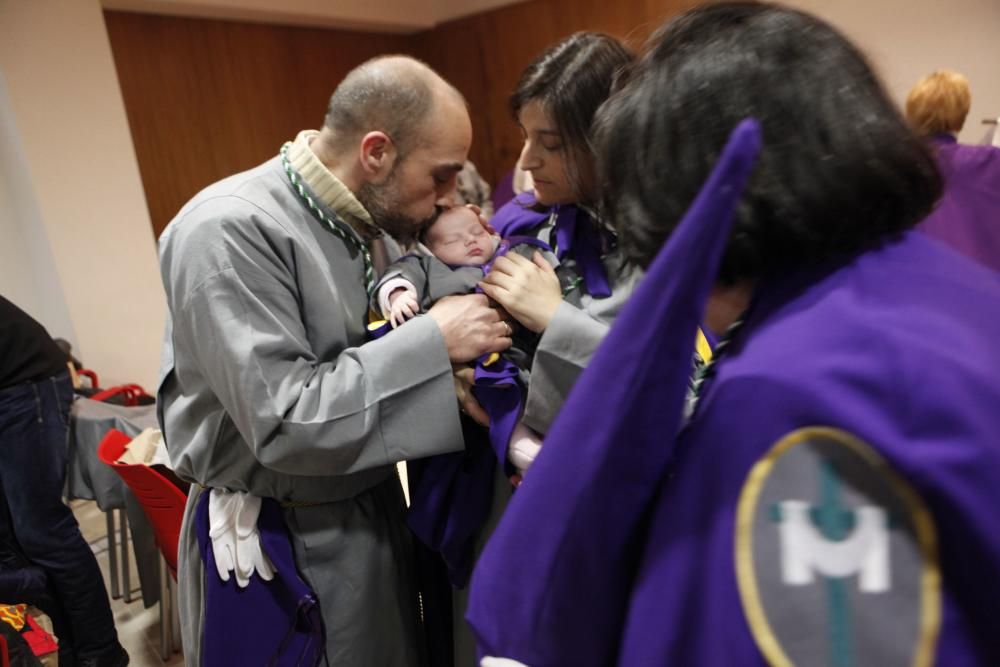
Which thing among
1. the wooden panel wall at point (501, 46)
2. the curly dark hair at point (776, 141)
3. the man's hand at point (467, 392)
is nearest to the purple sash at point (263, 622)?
the man's hand at point (467, 392)

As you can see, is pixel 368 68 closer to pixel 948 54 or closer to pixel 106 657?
pixel 106 657

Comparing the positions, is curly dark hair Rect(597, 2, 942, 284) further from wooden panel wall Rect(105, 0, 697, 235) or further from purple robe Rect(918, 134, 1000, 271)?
wooden panel wall Rect(105, 0, 697, 235)

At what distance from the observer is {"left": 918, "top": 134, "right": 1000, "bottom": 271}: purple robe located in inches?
96.2

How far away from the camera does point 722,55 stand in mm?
600

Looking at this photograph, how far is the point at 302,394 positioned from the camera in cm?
109

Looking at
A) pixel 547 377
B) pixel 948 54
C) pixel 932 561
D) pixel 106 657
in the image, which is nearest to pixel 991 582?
pixel 932 561

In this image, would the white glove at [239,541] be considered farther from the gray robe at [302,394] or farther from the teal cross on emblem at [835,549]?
the teal cross on emblem at [835,549]

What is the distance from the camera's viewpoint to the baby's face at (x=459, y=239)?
1.45 meters

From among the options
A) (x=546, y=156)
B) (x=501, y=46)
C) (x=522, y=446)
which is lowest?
(x=522, y=446)

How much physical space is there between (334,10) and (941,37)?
12.1 ft

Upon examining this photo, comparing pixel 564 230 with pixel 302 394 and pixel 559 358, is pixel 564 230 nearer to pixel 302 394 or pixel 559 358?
pixel 559 358

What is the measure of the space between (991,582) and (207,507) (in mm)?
1259

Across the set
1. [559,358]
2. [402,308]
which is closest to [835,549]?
[559,358]

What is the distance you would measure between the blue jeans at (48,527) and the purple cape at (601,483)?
2.39m
